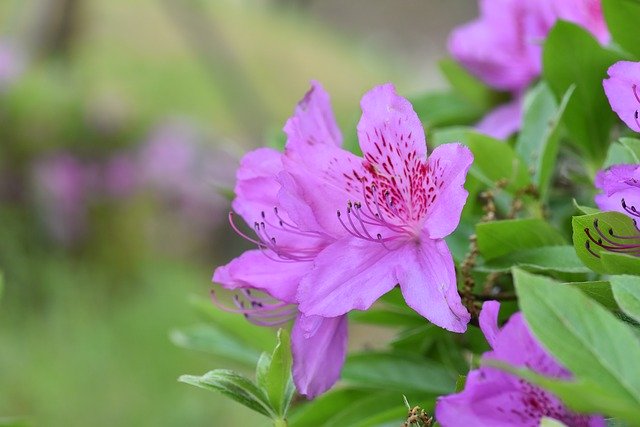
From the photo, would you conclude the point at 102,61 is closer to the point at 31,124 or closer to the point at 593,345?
the point at 31,124

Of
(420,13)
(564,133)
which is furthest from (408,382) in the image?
(420,13)

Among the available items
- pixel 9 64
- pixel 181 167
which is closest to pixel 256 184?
pixel 9 64

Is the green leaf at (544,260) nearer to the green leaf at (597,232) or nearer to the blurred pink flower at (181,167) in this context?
the green leaf at (597,232)

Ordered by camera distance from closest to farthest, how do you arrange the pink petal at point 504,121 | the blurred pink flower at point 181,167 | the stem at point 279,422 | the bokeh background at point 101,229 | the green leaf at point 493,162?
the stem at point 279,422
the green leaf at point 493,162
the pink petal at point 504,121
the bokeh background at point 101,229
the blurred pink flower at point 181,167

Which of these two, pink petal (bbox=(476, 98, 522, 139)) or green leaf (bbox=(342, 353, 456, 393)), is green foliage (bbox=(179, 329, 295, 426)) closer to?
green leaf (bbox=(342, 353, 456, 393))

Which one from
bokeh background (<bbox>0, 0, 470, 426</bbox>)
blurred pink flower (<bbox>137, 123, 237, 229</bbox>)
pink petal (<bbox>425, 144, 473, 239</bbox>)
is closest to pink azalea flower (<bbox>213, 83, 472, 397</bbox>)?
pink petal (<bbox>425, 144, 473, 239</bbox>)

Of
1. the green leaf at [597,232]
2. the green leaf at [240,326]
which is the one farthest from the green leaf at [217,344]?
the green leaf at [597,232]
